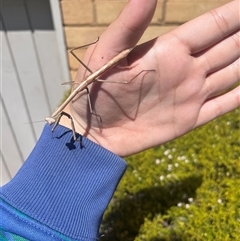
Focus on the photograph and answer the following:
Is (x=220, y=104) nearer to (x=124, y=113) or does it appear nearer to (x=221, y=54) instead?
(x=221, y=54)

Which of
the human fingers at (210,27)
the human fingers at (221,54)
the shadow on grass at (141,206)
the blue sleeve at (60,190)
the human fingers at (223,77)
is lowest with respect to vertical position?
the shadow on grass at (141,206)

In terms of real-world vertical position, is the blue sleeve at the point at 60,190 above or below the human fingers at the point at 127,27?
below

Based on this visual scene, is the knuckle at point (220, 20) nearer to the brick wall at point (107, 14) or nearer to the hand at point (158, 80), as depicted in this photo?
the hand at point (158, 80)

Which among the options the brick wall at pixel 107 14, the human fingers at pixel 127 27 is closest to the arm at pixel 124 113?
the human fingers at pixel 127 27

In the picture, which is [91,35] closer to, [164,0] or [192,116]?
[164,0]

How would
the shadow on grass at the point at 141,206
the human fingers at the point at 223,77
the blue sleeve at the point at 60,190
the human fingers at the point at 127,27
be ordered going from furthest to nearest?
1. the shadow on grass at the point at 141,206
2. the human fingers at the point at 223,77
3. the blue sleeve at the point at 60,190
4. the human fingers at the point at 127,27

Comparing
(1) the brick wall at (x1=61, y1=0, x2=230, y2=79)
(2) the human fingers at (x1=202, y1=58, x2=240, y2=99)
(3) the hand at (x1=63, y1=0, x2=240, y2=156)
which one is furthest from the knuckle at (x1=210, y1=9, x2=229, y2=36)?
(1) the brick wall at (x1=61, y1=0, x2=230, y2=79)
